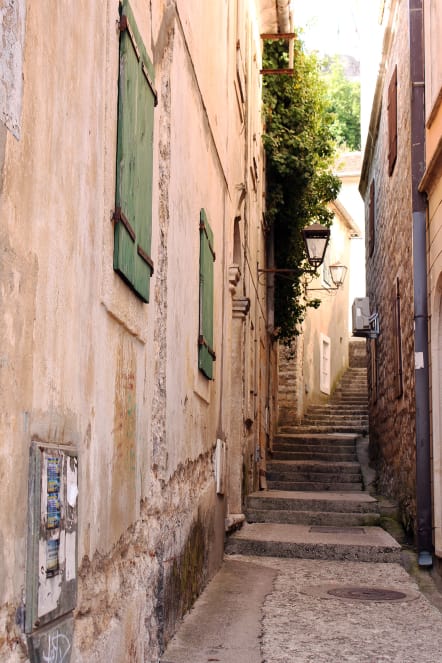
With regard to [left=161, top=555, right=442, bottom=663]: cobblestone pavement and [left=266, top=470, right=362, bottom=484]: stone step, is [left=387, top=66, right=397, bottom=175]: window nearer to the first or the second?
[left=266, top=470, right=362, bottom=484]: stone step

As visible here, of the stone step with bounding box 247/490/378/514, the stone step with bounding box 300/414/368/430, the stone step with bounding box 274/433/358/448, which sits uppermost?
the stone step with bounding box 300/414/368/430

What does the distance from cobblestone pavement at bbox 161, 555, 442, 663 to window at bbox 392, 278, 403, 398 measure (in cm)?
244

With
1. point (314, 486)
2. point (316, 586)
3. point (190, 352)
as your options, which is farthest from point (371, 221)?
point (190, 352)

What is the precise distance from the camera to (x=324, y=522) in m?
9.97

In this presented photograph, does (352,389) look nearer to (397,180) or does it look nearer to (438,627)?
(397,180)

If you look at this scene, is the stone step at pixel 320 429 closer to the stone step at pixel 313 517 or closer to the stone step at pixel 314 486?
the stone step at pixel 314 486

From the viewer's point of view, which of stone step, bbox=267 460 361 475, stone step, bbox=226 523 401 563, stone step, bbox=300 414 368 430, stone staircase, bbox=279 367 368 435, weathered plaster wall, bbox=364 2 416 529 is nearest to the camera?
stone step, bbox=226 523 401 563

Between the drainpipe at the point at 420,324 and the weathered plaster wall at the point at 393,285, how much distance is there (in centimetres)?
52

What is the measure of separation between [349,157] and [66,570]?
87.2 feet

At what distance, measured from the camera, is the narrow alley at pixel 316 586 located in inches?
195

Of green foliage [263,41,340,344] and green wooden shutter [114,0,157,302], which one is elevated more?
green foliage [263,41,340,344]

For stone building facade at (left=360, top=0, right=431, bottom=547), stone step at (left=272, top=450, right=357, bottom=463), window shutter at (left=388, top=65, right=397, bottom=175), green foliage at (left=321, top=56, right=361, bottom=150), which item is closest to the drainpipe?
stone building facade at (left=360, top=0, right=431, bottom=547)

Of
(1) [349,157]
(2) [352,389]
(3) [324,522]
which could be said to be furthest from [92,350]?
(1) [349,157]

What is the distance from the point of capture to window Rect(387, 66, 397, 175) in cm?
1011
